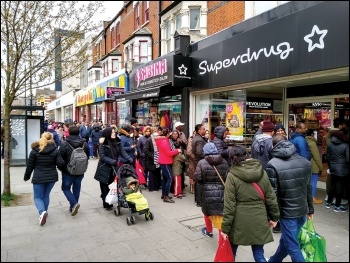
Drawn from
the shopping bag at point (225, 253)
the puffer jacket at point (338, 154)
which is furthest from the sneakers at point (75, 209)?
the puffer jacket at point (338, 154)

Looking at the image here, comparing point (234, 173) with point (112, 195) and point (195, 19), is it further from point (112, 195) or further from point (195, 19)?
point (195, 19)

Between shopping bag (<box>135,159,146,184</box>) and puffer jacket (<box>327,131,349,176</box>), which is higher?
puffer jacket (<box>327,131,349,176</box>)

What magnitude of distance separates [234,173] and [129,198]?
258 centimetres

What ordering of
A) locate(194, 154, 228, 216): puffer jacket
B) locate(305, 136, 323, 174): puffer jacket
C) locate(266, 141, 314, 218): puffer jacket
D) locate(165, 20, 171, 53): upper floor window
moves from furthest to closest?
locate(165, 20, 171, 53): upper floor window, locate(305, 136, 323, 174): puffer jacket, locate(194, 154, 228, 216): puffer jacket, locate(266, 141, 314, 218): puffer jacket

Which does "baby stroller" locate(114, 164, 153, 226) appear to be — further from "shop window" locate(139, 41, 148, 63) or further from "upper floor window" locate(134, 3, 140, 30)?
"upper floor window" locate(134, 3, 140, 30)

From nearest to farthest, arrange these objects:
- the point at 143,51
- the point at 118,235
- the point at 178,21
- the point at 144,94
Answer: the point at 118,235 < the point at 144,94 < the point at 178,21 < the point at 143,51

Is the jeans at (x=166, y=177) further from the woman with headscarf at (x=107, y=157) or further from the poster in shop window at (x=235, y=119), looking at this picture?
the poster in shop window at (x=235, y=119)

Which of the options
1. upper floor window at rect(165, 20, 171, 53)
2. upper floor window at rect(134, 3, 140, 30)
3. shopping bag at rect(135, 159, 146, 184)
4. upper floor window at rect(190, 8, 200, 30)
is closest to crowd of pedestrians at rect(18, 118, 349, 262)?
shopping bag at rect(135, 159, 146, 184)

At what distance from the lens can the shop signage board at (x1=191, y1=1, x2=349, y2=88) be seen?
486cm

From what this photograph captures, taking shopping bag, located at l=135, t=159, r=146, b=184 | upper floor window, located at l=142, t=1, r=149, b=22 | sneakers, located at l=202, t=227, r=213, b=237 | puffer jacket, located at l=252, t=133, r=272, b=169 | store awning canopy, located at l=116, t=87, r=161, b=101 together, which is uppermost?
upper floor window, located at l=142, t=1, r=149, b=22

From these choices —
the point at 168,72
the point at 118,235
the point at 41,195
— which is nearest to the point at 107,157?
the point at 41,195

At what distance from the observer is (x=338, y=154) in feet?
18.2

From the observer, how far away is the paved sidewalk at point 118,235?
2811 mm

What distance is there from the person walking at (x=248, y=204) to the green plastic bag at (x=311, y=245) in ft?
1.55
